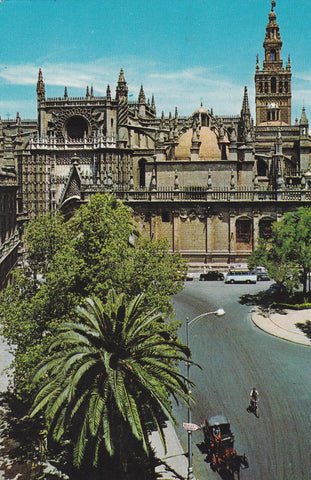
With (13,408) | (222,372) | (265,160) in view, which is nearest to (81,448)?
(13,408)

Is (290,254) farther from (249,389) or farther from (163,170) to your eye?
(163,170)

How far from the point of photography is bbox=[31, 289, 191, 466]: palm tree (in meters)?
14.7

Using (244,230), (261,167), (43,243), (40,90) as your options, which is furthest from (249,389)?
(40,90)

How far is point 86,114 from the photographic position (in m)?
70.2

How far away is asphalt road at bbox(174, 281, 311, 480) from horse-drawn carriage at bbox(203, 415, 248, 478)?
0.37 meters

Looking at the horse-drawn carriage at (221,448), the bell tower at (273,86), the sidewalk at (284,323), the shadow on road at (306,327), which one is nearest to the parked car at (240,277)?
the sidewalk at (284,323)

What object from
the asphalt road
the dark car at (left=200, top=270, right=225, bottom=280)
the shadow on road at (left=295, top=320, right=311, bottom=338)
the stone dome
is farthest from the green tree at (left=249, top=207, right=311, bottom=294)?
the stone dome

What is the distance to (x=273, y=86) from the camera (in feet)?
320

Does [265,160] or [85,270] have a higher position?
[265,160]

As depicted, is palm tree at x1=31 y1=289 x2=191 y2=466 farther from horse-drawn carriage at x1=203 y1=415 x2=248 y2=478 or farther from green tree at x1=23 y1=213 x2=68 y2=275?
green tree at x1=23 y1=213 x2=68 y2=275

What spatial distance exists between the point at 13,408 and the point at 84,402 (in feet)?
29.4

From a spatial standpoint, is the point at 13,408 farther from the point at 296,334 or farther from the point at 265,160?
the point at 265,160

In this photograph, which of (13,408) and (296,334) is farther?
(296,334)

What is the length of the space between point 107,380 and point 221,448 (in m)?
6.14
